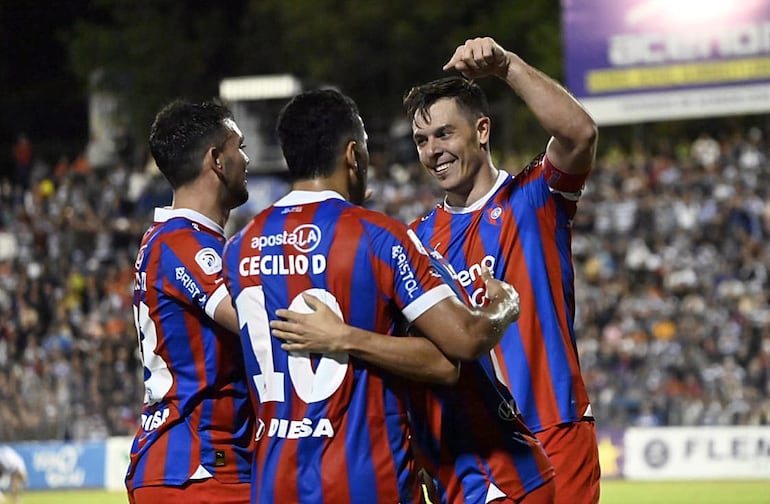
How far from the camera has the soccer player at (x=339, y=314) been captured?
3738mm

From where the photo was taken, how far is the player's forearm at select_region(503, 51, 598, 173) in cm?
442

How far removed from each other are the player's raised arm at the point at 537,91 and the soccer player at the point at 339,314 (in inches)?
26.6

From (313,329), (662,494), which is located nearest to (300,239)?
(313,329)

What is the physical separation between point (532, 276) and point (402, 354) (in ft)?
4.06

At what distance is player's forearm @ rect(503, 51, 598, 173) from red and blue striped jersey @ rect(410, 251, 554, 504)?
0.77 metres

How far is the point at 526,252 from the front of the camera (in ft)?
15.9

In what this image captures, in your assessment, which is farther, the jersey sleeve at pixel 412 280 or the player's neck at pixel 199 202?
the player's neck at pixel 199 202

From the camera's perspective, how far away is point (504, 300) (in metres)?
3.87

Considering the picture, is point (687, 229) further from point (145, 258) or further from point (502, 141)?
point (145, 258)

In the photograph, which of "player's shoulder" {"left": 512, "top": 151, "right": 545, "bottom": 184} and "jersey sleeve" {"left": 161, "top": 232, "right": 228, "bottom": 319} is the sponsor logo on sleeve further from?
"player's shoulder" {"left": 512, "top": 151, "right": 545, "bottom": 184}

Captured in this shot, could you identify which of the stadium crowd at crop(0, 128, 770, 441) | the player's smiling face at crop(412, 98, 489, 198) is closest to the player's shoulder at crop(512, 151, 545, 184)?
the player's smiling face at crop(412, 98, 489, 198)

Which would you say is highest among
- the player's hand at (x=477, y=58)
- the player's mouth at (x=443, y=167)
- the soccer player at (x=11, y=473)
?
the player's hand at (x=477, y=58)

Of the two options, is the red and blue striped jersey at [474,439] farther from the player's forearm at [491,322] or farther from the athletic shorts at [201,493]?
the athletic shorts at [201,493]

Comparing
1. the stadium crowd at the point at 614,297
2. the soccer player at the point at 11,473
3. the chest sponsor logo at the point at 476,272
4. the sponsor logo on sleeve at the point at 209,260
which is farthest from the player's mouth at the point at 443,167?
the stadium crowd at the point at 614,297
